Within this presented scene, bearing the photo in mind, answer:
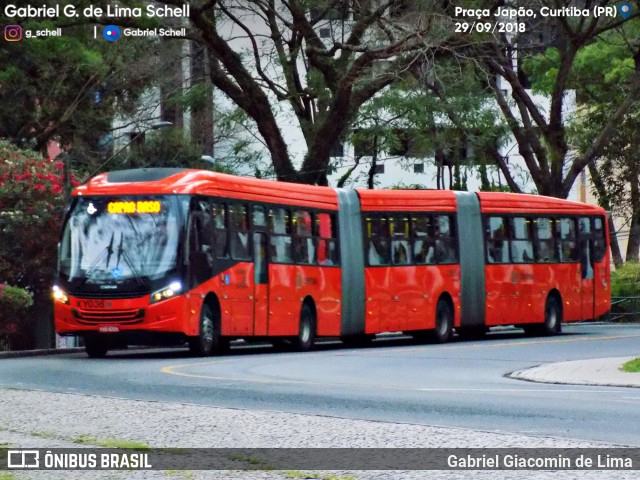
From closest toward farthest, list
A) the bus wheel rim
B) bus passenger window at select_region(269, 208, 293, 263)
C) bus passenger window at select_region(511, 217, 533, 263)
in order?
the bus wheel rim < bus passenger window at select_region(269, 208, 293, 263) < bus passenger window at select_region(511, 217, 533, 263)

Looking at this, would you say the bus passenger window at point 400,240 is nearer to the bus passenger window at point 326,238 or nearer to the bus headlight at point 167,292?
the bus passenger window at point 326,238

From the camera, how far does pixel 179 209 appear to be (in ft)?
91.9

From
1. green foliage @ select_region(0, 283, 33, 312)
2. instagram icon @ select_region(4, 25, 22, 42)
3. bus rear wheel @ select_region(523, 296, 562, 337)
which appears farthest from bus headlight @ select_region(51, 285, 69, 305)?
bus rear wheel @ select_region(523, 296, 562, 337)

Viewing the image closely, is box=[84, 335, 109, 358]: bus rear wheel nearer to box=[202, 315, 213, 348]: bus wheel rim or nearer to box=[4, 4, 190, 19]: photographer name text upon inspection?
box=[202, 315, 213, 348]: bus wheel rim

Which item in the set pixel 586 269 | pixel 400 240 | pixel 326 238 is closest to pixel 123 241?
pixel 326 238

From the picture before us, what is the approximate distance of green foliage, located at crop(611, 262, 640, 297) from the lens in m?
57.8

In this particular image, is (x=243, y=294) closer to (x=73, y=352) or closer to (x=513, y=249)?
(x=73, y=352)

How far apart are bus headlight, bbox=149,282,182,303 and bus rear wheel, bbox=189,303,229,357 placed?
81 cm

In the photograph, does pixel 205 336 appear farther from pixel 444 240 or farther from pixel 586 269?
pixel 586 269

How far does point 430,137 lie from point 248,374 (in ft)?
85.4

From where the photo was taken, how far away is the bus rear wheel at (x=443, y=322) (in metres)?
36.4

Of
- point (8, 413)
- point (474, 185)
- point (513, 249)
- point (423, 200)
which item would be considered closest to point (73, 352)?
point (423, 200)

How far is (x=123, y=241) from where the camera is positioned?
28.0 meters

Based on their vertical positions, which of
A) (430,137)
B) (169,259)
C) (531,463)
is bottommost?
(531,463)
